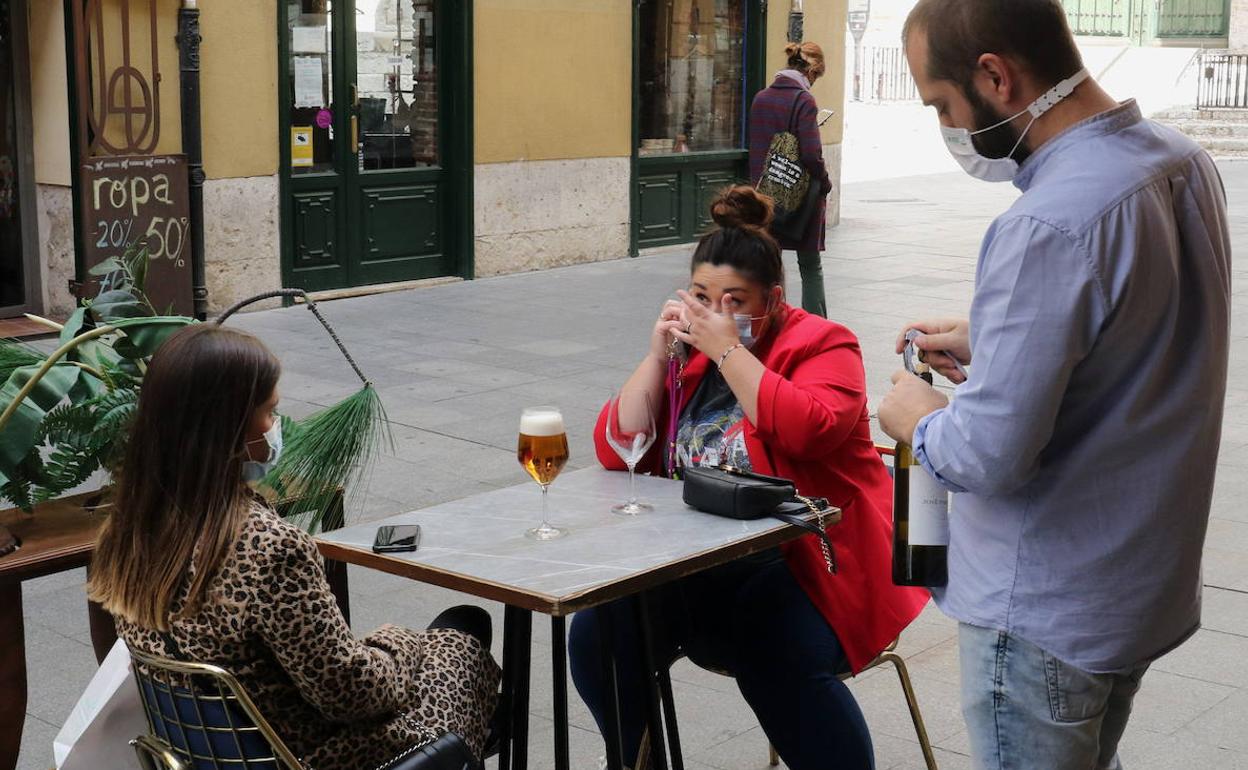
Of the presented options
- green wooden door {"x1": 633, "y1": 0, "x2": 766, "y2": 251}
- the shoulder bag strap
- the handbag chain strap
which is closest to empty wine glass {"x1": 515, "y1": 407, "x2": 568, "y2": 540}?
the handbag chain strap

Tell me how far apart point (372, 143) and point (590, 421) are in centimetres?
481

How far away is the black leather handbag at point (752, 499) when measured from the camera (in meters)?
3.02

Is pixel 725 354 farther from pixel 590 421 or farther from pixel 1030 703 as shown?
pixel 590 421

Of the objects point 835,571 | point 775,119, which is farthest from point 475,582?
point 775,119

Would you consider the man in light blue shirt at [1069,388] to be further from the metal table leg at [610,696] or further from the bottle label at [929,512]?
the metal table leg at [610,696]

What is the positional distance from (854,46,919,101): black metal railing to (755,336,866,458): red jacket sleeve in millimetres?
36530

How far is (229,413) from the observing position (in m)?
2.54

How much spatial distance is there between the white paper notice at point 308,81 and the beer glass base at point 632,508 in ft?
27.0

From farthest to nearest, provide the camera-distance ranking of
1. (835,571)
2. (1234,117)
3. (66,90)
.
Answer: (1234,117), (66,90), (835,571)

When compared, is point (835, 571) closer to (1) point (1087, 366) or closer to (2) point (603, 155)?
(1) point (1087, 366)

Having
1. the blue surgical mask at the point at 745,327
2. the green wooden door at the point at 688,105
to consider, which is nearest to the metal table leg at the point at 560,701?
the blue surgical mask at the point at 745,327

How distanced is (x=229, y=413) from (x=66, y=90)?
7578 mm

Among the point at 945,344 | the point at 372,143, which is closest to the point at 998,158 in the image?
the point at 945,344

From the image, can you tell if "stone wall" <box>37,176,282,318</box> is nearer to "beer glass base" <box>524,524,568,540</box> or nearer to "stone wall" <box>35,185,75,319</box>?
"stone wall" <box>35,185,75,319</box>
